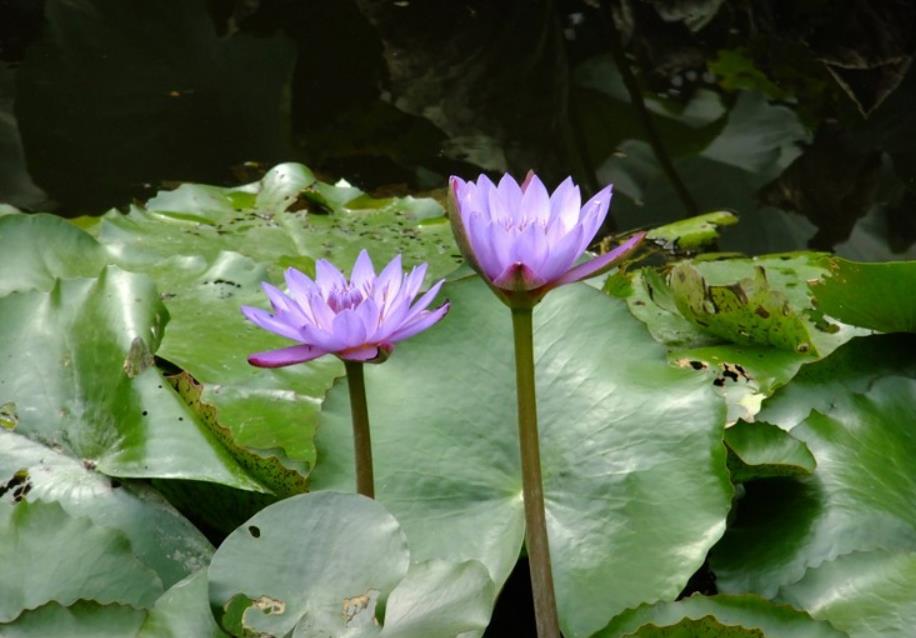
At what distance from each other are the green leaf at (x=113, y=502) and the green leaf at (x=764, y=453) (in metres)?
0.42

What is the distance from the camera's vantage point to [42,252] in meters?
1.22

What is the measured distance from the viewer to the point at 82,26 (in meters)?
2.95

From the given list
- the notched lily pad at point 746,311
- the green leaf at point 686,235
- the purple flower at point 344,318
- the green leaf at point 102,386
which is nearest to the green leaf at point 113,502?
the green leaf at point 102,386

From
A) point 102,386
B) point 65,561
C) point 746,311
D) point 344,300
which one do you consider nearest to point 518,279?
point 344,300

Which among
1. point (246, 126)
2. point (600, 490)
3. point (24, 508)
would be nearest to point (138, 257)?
point (24, 508)

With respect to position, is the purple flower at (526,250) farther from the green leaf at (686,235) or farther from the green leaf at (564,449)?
the green leaf at (686,235)

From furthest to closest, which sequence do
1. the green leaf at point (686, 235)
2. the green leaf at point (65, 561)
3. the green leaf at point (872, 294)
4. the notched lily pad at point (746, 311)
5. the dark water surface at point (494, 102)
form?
the dark water surface at point (494, 102) → the green leaf at point (686, 235) → the notched lily pad at point (746, 311) → the green leaf at point (872, 294) → the green leaf at point (65, 561)

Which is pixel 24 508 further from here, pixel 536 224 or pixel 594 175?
pixel 594 175

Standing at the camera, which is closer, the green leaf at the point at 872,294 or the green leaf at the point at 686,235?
the green leaf at the point at 872,294

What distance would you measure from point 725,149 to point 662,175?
0.66 feet

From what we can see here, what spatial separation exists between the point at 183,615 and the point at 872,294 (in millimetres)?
695

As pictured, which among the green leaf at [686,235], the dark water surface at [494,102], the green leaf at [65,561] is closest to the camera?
the green leaf at [65,561]

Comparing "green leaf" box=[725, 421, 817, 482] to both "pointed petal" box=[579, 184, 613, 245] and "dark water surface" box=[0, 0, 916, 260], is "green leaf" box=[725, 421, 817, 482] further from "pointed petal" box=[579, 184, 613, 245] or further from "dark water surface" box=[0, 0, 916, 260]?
"dark water surface" box=[0, 0, 916, 260]

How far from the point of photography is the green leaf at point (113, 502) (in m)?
0.81
